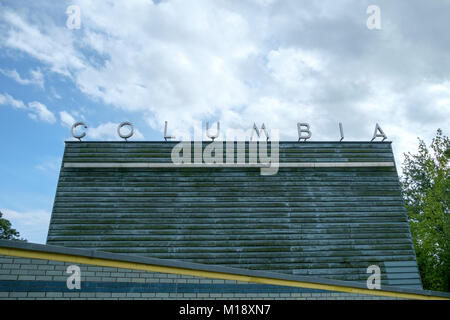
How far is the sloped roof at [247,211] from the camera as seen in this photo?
42.3 ft

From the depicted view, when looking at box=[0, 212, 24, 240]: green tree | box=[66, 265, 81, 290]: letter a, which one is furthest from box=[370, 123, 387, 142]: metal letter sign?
box=[0, 212, 24, 240]: green tree

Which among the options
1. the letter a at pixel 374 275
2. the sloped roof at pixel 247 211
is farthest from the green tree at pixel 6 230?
the letter a at pixel 374 275

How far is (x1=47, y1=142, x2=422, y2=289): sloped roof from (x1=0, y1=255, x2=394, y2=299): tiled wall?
5.76 metres

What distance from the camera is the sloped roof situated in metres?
12.9

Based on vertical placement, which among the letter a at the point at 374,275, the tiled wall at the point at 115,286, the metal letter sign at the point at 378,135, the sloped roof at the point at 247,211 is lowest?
the tiled wall at the point at 115,286

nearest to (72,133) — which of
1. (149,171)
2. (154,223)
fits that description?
(149,171)

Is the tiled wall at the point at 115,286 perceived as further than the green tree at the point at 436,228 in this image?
No

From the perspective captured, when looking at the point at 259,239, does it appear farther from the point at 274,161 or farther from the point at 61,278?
the point at 61,278

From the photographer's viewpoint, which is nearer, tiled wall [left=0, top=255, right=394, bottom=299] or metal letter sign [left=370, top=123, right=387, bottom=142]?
tiled wall [left=0, top=255, right=394, bottom=299]

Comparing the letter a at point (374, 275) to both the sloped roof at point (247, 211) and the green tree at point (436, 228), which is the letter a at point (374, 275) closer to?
the sloped roof at point (247, 211)

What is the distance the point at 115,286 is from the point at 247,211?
8.00m

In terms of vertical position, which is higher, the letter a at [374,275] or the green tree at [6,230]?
the green tree at [6,230]

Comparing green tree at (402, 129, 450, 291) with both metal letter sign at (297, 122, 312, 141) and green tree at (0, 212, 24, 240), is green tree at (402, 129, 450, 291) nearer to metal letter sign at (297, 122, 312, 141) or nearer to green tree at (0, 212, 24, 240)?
metal letter sign at (297, 122, 312, 141)

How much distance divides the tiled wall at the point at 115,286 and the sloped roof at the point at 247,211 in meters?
5.76
